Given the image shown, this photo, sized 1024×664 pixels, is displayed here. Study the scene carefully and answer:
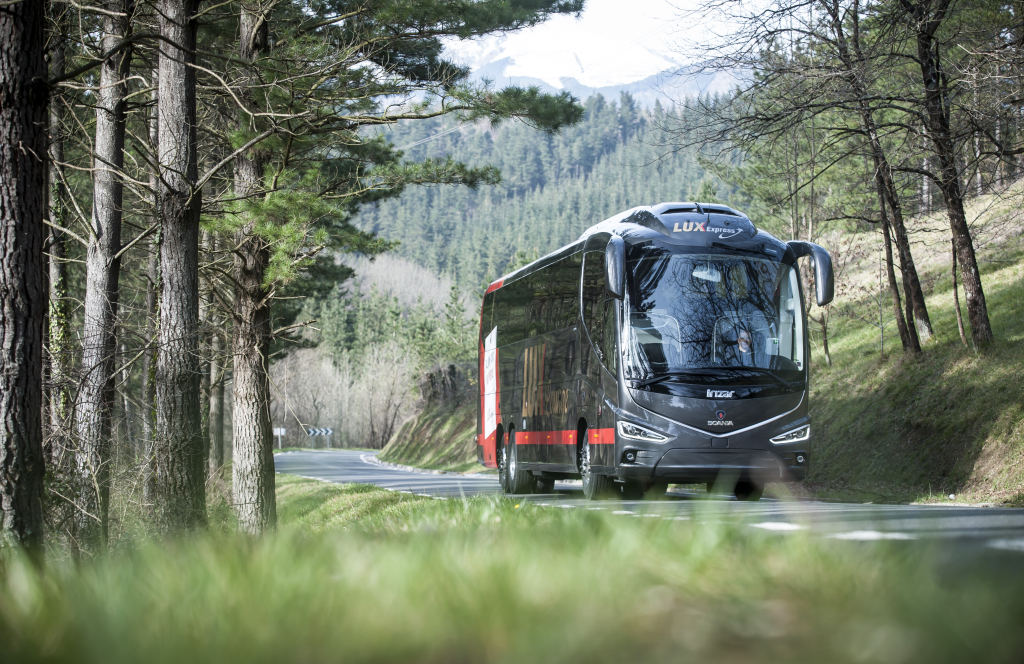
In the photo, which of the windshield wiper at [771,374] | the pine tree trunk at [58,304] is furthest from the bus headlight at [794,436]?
the pine tree trunk at [58,304]

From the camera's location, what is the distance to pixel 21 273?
24.1 ft

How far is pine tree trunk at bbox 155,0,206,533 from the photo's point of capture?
444 inches

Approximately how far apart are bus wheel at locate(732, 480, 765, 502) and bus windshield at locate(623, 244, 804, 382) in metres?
2.07

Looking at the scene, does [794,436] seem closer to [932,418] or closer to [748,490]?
[748,490]

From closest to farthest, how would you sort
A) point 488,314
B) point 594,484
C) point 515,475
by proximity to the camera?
point 594,484 < point 515,475 < point 488,314

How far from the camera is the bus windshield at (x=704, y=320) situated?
13062mm

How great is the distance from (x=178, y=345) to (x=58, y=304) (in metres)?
5.10

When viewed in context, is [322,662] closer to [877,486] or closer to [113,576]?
[113,576]

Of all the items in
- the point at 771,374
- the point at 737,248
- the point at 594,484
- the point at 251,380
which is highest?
the point at 737,248

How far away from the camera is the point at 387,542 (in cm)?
402

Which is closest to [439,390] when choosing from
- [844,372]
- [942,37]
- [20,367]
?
[844,372]

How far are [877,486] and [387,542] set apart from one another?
14933mm

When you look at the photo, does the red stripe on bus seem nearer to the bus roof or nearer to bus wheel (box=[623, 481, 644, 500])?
bus wheel (box=[623, 481, 644, 500])

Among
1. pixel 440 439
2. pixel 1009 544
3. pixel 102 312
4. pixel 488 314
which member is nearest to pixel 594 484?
pixel 102 312
